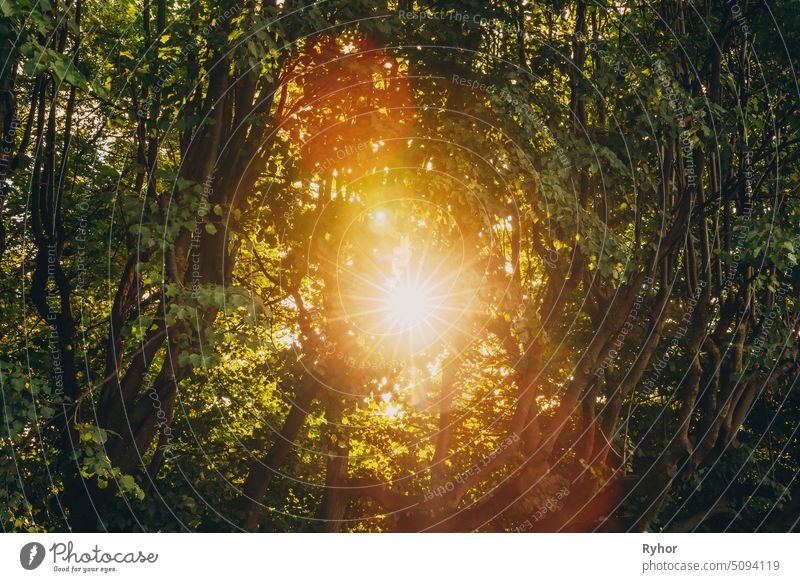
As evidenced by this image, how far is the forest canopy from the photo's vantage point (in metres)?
11.9

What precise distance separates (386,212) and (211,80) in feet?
11.2
